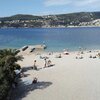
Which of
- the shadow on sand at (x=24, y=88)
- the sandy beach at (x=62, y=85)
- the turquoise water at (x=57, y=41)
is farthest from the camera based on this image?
the turquoise water at (x=57, y=41)

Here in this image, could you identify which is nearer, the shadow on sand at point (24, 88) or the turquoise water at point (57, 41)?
the shadow on sand at point (24, 88)

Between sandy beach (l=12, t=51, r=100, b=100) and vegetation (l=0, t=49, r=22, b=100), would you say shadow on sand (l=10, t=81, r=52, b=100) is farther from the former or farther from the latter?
vegetation (l=0, t=49, r=22, b=100)

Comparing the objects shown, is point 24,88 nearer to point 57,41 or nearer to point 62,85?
point 62,85

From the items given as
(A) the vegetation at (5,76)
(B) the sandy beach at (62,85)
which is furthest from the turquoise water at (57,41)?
(A) the vegetation at (5,76)

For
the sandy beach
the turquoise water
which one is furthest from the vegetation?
the turquoise water

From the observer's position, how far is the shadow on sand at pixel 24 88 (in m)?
19.8

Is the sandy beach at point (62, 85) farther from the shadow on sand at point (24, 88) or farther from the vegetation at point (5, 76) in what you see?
the vegetation at point (5, 76)

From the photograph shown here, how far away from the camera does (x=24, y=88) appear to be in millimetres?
21562

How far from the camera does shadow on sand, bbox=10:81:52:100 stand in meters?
19.8

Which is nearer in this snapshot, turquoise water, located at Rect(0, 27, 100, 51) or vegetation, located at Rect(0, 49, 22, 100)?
vegetation, located at Rect(0, 49, 22, 100)

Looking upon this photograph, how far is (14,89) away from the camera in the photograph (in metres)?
21.5

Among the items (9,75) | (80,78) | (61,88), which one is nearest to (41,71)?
(80,78)

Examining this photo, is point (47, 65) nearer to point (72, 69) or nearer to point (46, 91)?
point (72, 69)

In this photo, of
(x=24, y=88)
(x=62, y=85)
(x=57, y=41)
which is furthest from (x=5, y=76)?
(x=57, y=41)
